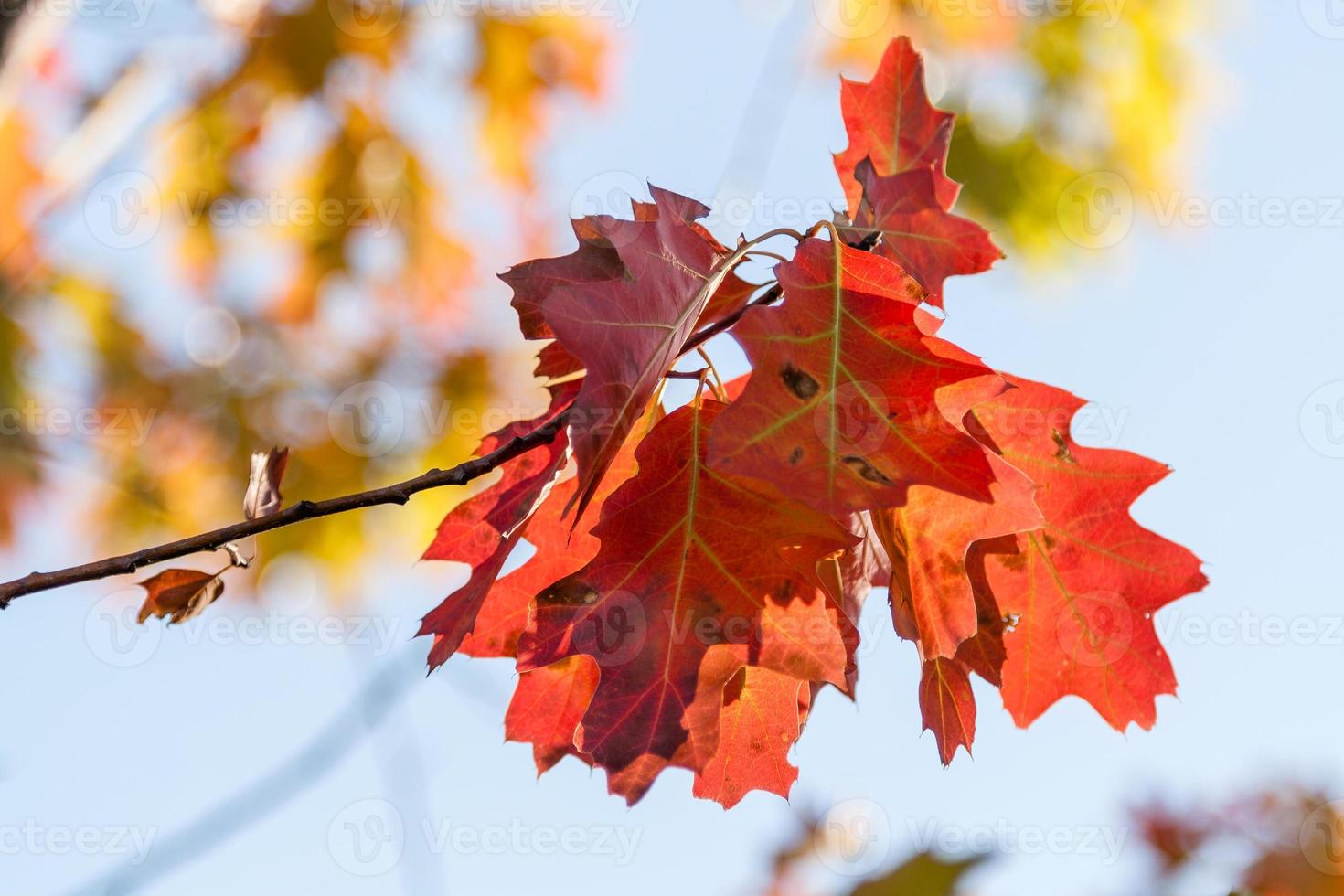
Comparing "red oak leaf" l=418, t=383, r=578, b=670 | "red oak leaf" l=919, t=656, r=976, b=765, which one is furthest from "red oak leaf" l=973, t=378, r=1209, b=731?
"red oak leaf" l=418, t=383, r=578, b=670

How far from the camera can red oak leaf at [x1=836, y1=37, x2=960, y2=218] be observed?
123 centimetres

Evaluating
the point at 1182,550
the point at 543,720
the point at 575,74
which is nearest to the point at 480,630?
the point at 543,720

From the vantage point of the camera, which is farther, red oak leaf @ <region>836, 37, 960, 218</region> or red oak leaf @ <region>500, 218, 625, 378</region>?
red oak leaf @ <region>836, 37, 960, 218</region>

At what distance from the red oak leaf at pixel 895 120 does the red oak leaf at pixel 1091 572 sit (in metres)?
0.33

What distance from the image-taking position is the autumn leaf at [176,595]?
103 cm

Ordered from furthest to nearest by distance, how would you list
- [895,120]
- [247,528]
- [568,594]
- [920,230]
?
1. [895,120]
2. [920,230]
3. [568,594]
4. [247,528]

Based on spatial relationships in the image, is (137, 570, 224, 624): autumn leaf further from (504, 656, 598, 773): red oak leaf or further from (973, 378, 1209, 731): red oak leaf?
(973, 378, 1209, 731): red oak leaf

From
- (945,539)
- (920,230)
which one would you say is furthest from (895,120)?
(945,539)

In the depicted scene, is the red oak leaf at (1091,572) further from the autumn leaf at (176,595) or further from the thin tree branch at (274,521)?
the autumn leaf at (176,595)

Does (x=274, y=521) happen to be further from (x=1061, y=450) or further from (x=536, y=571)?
(x=1061, y=450)

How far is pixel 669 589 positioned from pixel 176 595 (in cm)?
51

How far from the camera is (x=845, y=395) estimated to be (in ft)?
3.10

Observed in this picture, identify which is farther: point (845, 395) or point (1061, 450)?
point (1061, 450)

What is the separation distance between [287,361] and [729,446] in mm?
3319
